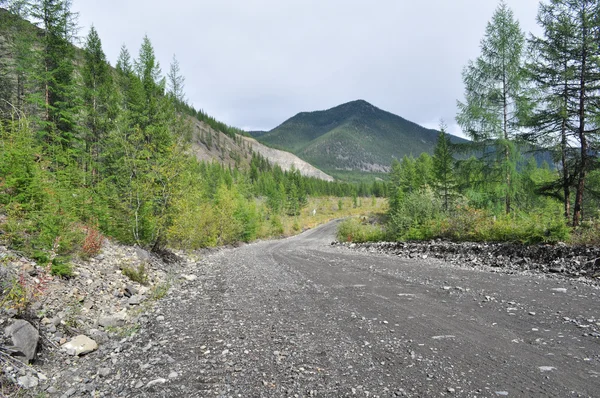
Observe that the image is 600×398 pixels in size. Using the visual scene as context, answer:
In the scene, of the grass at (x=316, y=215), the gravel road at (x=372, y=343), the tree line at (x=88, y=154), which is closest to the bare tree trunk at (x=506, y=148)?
the gravel road at (x=372, y=343)

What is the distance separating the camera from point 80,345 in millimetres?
5102

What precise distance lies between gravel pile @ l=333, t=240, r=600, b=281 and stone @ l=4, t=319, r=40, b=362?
1313 cm

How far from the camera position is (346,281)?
401 inches

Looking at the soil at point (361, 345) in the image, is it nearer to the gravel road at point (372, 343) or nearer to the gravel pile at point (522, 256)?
the gravel road at point (372, 343)

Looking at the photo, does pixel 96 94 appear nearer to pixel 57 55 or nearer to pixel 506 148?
pixel 57 55

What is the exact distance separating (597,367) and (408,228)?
61.1 ft

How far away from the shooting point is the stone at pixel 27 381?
379 cm

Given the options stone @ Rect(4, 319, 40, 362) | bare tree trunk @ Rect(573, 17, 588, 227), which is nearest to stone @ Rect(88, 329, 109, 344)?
stone @ Rect(4, 319, 40, 362)

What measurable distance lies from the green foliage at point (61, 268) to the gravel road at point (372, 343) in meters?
2.24

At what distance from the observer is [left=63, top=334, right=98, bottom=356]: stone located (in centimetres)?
494

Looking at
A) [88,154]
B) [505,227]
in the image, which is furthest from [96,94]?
[505,227]

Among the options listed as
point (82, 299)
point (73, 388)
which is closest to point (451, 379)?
point (73, 388)

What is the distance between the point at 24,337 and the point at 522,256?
48.9ft

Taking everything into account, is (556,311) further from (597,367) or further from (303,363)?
(303,363)
